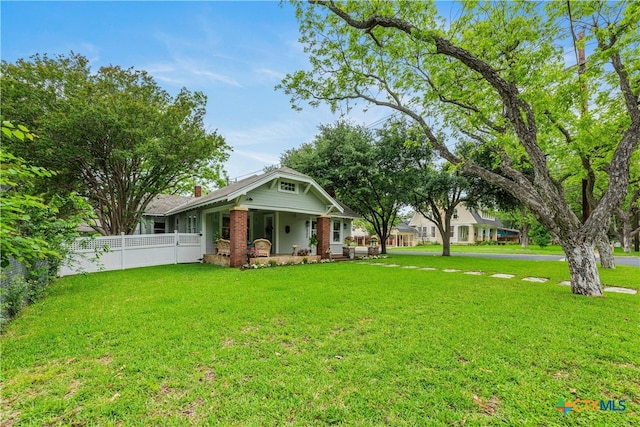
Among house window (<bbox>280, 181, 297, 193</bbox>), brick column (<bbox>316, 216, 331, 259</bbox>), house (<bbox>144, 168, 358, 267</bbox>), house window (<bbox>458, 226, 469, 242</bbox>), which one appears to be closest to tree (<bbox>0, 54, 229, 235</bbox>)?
house (<bbox>144, 168, 358, 267</bbox>)

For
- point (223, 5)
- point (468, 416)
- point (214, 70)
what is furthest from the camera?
point (214, 70)

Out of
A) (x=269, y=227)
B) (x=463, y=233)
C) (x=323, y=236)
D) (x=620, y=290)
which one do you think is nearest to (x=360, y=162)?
(x=323, y=236)

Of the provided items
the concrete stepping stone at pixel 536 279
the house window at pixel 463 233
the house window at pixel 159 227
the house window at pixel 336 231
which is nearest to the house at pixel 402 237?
the house window at pixel 463 233

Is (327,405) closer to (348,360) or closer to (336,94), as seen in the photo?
(348,360)

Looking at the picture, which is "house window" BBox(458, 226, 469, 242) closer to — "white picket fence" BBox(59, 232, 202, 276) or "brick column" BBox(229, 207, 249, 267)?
"brick column" BBox(229, 207, 249, 267)

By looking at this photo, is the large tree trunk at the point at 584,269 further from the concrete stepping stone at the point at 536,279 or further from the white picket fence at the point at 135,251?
the white picket fence at the point at 135,251

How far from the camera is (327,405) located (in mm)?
2455

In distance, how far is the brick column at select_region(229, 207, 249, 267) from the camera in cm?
1169

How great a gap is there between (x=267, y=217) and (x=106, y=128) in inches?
318

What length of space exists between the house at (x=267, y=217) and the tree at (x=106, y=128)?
259 cm

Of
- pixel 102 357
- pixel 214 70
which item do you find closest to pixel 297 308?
pixel 102 357

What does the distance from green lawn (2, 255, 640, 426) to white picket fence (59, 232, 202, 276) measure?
15.3 feet

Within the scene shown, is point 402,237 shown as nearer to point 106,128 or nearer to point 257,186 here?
point 257,186

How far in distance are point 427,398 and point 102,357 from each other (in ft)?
12.1
